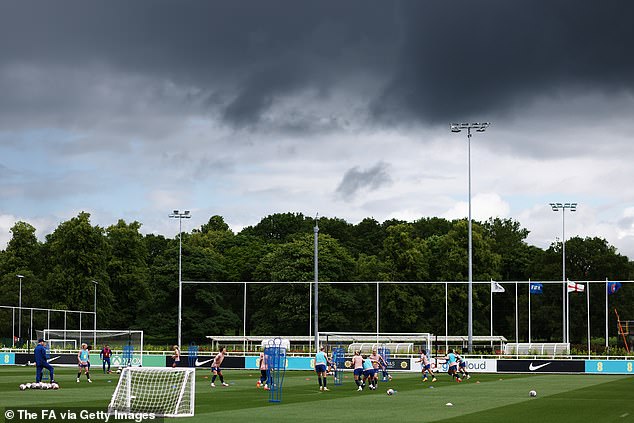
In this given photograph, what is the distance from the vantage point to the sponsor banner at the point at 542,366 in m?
61.9

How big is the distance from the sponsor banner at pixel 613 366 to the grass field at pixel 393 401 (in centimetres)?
1364

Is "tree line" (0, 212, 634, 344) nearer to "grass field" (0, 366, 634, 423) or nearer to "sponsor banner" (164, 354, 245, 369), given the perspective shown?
"sponsor banner" (164, 354, 245, 369)

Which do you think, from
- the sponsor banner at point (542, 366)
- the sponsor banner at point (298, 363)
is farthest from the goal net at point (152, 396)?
the sponsor banner at point (542, 366)

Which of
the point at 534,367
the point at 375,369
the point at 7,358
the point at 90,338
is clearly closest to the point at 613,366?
the point at 534,367

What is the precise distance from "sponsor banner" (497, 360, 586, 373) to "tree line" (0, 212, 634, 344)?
1184 inches

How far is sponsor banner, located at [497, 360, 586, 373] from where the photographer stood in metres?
61.9

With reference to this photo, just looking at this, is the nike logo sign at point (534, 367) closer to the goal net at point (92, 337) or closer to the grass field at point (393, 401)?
the grass field at point (393, 401)

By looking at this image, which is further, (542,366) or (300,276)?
(300,276)

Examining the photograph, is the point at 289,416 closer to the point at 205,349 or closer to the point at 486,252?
the point at 205,349

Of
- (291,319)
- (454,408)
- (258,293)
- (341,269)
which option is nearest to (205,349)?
(291,319)

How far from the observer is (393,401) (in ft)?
111

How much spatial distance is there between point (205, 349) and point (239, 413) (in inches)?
2111

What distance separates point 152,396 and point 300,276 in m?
80.7

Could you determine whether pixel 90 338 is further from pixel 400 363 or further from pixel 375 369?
pixel 375 369
